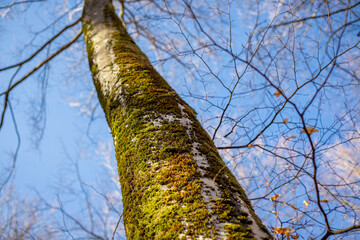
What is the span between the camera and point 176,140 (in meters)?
1.02

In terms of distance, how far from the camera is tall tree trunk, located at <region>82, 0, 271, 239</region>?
743 millimetres

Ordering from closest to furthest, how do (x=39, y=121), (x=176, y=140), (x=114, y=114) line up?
(x=176, y=140), (x=114, y=114), (x=39, y=121)

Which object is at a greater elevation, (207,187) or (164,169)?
(164,169)

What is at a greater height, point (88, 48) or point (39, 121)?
point (39, 121)

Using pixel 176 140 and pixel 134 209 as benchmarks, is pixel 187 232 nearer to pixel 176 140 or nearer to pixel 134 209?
pixel 134 209


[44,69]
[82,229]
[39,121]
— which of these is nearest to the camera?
[82,229]

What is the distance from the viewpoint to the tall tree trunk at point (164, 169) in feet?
2.44

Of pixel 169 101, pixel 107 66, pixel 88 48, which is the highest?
pixel 88 48

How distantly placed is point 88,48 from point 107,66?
2.04 feet

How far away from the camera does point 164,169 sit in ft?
2.98

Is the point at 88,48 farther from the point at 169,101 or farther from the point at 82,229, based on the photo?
the point at 82,229

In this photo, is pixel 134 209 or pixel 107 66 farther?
pixel 107 66

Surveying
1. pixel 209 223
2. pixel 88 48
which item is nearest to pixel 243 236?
pixel 209 223

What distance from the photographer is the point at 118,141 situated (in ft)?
4.04
